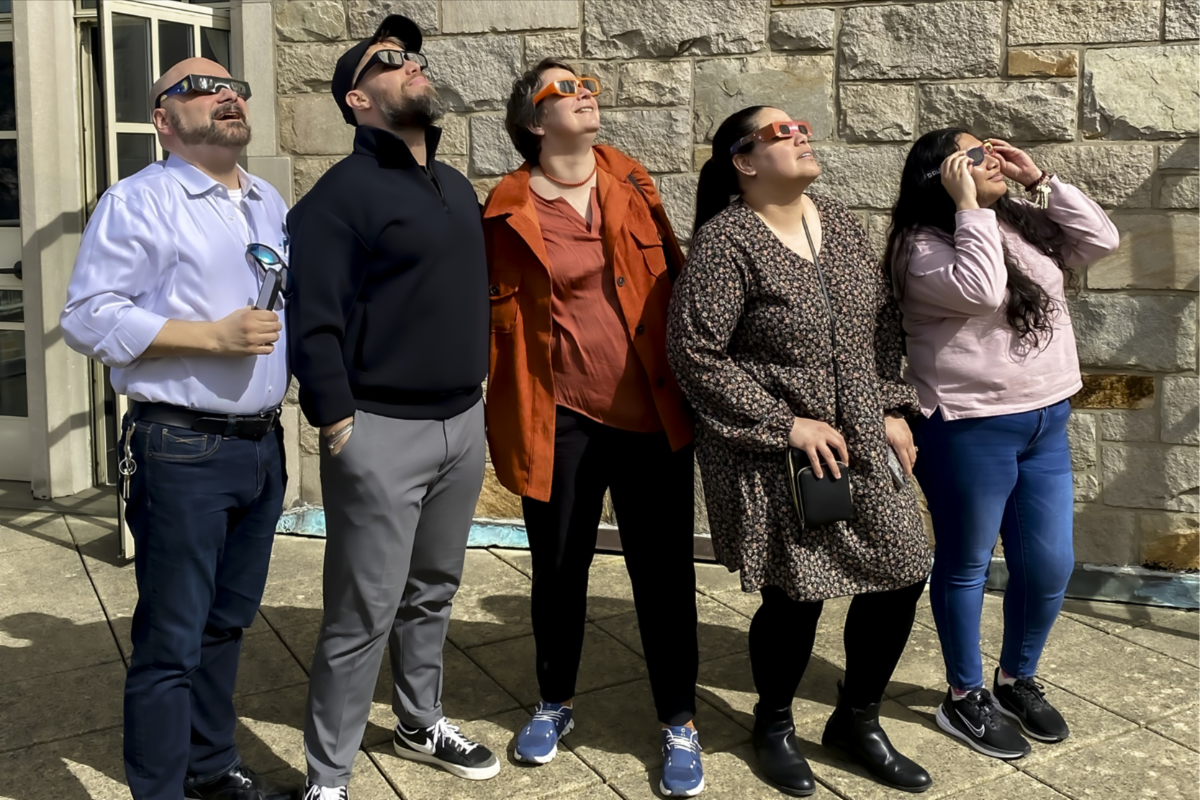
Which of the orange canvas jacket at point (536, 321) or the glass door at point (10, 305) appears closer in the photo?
the orange canvas jacket at point (536, 321)

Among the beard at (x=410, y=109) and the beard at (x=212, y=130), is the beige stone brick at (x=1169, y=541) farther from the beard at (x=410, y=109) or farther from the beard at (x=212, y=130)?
the beard at (x=212, y=130)

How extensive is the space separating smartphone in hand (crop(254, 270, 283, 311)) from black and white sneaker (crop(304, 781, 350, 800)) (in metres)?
1.16

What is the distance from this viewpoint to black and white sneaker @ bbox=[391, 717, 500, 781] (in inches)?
122

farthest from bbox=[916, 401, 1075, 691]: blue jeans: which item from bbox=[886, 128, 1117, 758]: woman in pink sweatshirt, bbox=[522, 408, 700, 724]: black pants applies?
bbox=[522, 408, 700, 724]: black pants

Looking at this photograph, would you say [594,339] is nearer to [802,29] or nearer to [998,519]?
[998,519]

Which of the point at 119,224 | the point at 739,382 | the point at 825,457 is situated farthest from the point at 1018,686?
the point at 119,224

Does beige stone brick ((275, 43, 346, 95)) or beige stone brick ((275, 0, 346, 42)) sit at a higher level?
beige stone brick ((275, 0, 346, 42))

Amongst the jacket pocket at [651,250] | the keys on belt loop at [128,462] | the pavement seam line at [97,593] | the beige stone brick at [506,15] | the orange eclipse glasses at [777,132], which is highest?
the beige stone brick at [506,15]

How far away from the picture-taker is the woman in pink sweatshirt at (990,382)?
10.1 feet

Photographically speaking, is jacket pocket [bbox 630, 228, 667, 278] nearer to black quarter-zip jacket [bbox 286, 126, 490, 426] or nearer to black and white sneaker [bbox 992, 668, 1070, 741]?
black quarter-zip jacket [bbox 286, 126, 490, 426]

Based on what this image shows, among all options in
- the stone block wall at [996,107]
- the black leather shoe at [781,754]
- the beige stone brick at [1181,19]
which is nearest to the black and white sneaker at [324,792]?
the black leather shoe at [781,754]

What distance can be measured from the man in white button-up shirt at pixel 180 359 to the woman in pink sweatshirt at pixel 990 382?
168 cm

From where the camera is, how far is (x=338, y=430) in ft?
8.90

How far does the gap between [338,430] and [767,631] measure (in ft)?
3.93
